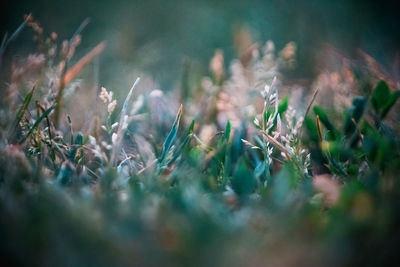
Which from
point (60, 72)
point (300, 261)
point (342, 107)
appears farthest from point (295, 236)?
point (60, 72)

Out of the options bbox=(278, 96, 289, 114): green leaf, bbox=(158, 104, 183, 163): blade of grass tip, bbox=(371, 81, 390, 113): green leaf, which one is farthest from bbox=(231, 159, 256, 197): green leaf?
bbox=(371, 81, 390, 113): green leaf

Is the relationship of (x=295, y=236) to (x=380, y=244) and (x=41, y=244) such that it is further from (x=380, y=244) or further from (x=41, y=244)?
(x=41, y=244)

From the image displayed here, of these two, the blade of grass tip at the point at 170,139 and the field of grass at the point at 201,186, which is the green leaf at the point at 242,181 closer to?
the field of grass at the point at 201,186

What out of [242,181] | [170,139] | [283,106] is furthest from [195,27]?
[242,181]

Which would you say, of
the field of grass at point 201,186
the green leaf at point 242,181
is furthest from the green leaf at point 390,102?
the green leaf at point 242,181

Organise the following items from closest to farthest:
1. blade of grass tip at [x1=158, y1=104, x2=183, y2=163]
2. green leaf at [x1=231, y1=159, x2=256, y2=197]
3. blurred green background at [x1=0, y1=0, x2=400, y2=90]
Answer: green leaf at [x1=231, y1=159, x2=256, y2=197] → blade of grass tip at [x1=158, y1=104, x2=183, y2=163] → blurred green background at [x1=0, y1=0, x2=400, y2=90]

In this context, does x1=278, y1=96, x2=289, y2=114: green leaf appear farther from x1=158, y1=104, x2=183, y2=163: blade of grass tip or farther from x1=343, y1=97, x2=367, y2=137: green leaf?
x1=158, y1=104, x2=183, y2=163: blade of grass tip

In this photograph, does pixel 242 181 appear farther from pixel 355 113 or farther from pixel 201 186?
pixel 355 113
